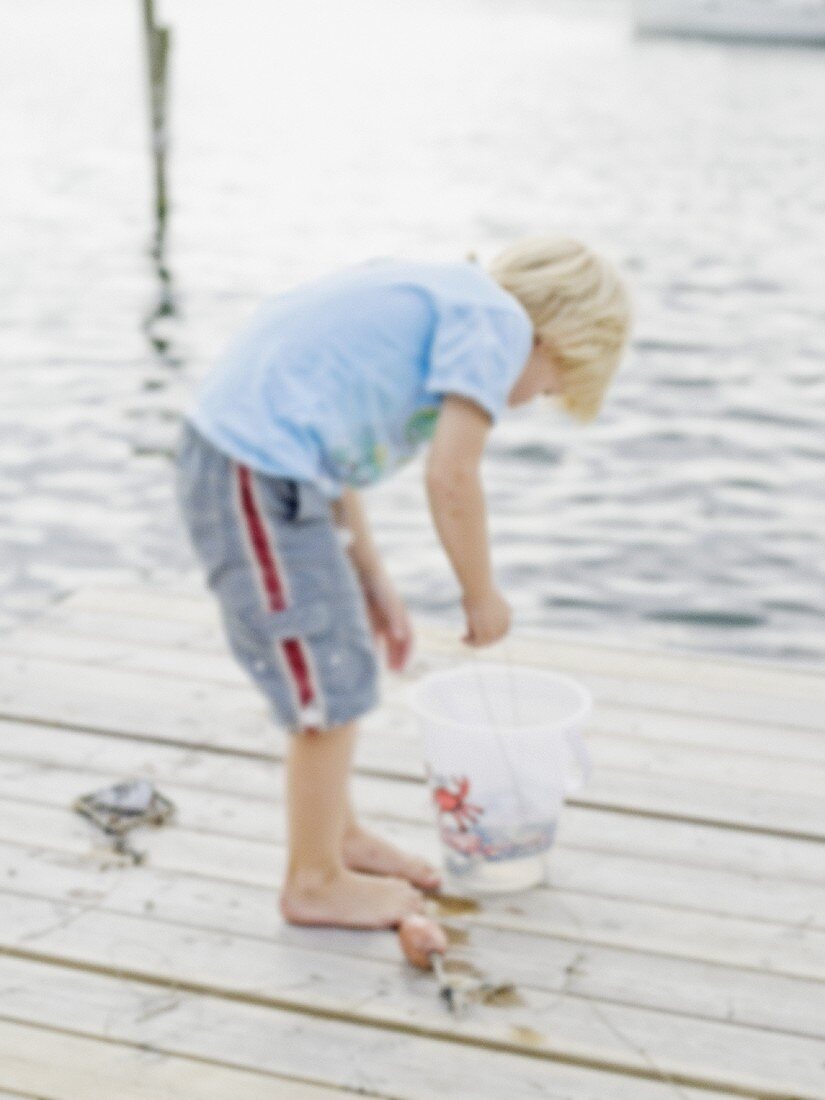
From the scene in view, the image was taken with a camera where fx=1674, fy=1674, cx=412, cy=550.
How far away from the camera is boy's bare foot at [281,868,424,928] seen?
3043mm

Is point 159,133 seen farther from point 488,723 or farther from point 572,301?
point 572,301

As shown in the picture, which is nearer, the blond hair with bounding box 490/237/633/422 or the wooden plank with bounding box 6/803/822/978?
the blond hair with bounding box 490/237/633/422

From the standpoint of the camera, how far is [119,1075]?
260cm

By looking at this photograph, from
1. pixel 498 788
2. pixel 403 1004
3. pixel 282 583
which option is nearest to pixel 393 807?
pixel 498 788

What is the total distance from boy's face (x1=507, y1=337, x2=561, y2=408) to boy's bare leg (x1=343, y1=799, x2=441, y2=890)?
867mm

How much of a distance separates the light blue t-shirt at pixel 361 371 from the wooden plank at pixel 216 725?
45.4 inches

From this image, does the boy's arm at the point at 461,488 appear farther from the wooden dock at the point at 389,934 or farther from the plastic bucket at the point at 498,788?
the wooden dock at the point at 389,934

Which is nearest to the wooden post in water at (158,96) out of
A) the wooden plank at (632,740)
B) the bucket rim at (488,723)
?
A: the wooden plank at (632,740)

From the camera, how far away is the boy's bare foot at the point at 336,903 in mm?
3043

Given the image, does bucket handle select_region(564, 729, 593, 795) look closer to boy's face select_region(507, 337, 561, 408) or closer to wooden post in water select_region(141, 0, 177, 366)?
boy's face select_region(507, 337, 561, 408)

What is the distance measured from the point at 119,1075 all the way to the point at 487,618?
95 centimetres

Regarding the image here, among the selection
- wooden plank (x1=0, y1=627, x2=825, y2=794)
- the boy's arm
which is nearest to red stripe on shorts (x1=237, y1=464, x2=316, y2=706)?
the boy's arm

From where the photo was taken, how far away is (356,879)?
10.2ft

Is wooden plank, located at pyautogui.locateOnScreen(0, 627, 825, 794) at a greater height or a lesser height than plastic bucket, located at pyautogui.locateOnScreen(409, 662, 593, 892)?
lesser
